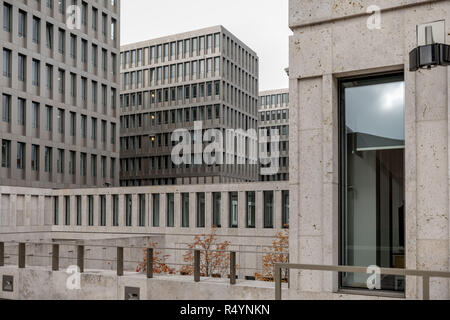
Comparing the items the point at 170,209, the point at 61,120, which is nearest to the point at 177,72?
the point at 61,120

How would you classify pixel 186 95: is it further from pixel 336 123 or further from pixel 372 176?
pixel 372 176

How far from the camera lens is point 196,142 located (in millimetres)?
71312

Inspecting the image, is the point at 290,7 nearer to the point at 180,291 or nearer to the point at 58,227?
the point at 180,291

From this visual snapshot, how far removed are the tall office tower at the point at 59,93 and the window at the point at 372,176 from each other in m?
35.4

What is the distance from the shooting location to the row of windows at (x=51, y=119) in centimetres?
4078

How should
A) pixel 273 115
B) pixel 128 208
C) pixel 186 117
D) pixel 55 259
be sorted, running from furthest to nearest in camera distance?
pixel 273 115 < pixel 186 117 < pixel 128 208 < pixel 55 259

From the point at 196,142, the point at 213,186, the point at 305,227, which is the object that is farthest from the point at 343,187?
the point at 196,142

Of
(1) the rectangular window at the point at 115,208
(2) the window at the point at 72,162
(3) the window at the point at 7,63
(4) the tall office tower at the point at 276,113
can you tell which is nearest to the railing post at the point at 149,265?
(1) the rectangular window at the point at 115,208

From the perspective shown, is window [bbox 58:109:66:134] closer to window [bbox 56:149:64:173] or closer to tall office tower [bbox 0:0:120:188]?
tall office tower [bbox 0:0:120:188]

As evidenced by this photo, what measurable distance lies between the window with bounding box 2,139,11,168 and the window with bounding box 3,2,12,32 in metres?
8.38

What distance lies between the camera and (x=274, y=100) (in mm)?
101375

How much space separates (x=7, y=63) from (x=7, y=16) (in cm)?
349

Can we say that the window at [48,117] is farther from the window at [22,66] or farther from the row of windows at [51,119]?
the window at [22,66]

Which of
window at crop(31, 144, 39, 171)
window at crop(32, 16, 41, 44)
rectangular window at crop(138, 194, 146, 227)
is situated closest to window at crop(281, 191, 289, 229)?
rectangular window at crop(138, 194, 146, 227)
